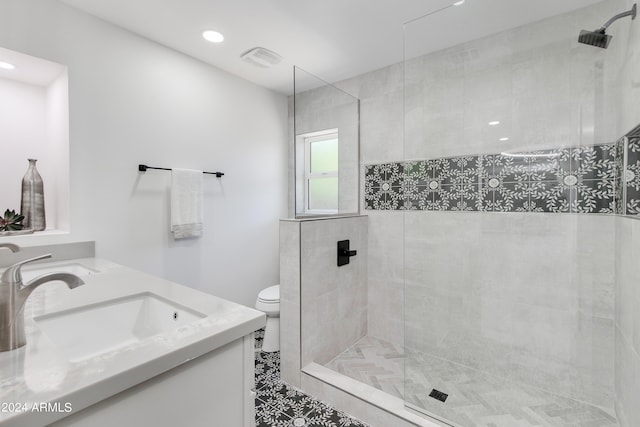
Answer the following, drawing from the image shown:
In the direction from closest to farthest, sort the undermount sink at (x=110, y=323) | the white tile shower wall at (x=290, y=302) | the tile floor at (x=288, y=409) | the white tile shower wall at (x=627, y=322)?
the undermount sink at (x=110, y=323)
the white tile shower wall at (x=627, y=322)
the tile floor at (x=288, y=409)
the white tile shower wall at (x=290, y=302)

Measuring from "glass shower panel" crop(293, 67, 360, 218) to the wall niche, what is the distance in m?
1.52

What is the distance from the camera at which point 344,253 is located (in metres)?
2.34

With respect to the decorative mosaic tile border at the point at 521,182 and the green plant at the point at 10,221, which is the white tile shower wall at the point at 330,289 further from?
the green plant at the point at 10,221

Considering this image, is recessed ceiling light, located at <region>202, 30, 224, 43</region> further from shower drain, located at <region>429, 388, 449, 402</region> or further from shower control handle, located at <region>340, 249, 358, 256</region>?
shower drain, located at <region>429, 388, 449, 402</region>

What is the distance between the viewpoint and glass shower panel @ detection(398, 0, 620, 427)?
165 cm

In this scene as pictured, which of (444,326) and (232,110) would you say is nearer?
(444,326)

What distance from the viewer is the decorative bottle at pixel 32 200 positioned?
1814 millimetres

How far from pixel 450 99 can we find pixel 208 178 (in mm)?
1953

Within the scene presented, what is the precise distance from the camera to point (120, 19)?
192 cm

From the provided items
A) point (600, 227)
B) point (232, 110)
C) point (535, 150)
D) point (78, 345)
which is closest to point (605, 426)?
point (600, 227)

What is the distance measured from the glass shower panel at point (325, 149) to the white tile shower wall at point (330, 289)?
0.30m

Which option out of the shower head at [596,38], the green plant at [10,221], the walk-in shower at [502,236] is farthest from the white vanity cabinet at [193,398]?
the shower head at [596,38]

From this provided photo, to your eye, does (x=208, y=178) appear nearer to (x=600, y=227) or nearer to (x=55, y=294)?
(x=55, y=294)

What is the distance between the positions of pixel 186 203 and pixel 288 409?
156 centimetres
